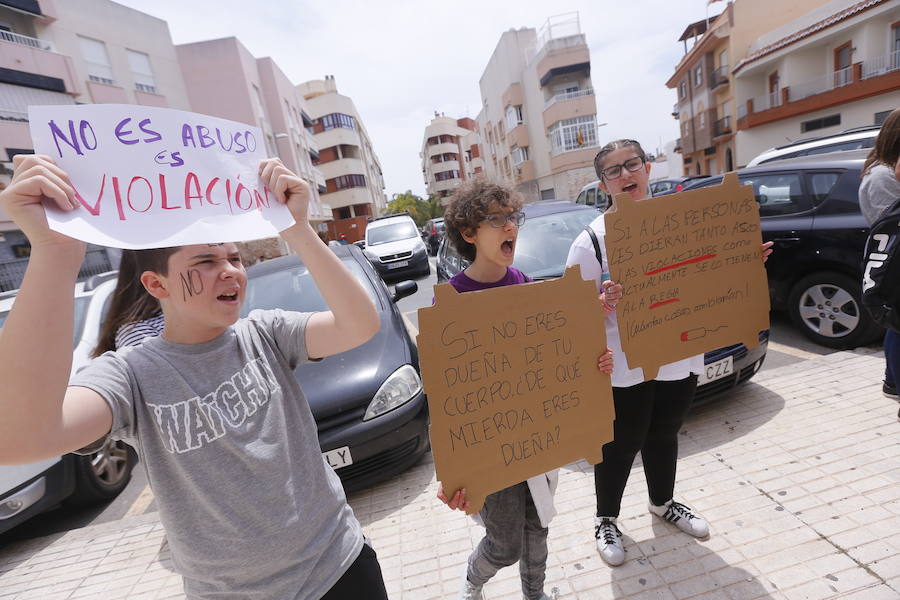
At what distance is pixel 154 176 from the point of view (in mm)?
999

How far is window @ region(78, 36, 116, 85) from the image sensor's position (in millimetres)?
18812

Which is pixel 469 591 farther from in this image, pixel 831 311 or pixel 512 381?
pixel 831 311

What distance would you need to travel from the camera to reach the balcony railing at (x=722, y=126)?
27550 mm

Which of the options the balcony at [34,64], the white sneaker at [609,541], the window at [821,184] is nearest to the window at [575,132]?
the balcony at [34,64]

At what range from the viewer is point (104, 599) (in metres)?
2.57

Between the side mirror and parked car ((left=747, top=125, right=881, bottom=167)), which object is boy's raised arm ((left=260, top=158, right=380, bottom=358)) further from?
parked car ((left=747, top=125, right=881, bottom=167))

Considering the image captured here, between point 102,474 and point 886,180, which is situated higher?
point 886,180

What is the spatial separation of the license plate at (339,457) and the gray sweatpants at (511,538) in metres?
1.16

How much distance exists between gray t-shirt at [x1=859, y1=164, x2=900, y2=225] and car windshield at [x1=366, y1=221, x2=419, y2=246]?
1180 centimetres

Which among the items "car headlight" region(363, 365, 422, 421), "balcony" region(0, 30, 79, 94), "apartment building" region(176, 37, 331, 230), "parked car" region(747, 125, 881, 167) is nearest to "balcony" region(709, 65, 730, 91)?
"parked car" region(747, 125, 881, 167)

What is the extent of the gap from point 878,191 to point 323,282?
3594 millimetres

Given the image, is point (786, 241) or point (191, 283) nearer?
point (191, 283)

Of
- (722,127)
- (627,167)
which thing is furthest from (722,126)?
→ (627,167)

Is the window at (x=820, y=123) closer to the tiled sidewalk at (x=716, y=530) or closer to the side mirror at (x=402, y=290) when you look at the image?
the tiled sidewalk at (x=716, y=530)
